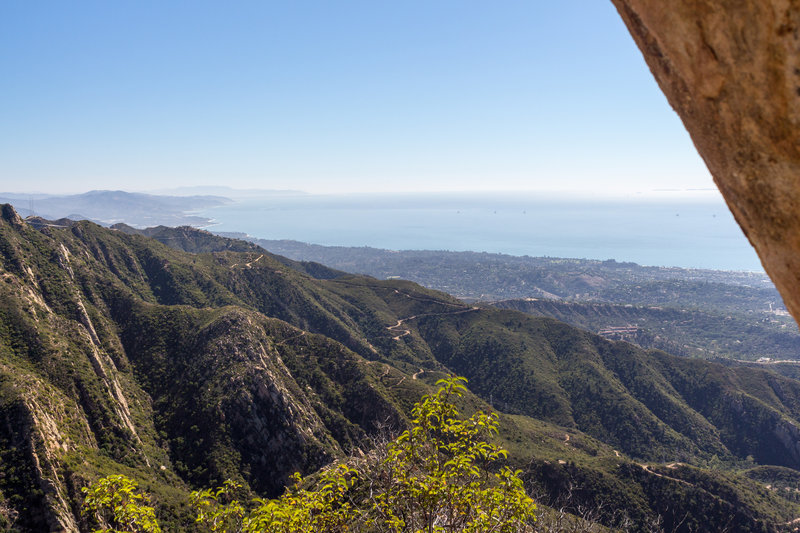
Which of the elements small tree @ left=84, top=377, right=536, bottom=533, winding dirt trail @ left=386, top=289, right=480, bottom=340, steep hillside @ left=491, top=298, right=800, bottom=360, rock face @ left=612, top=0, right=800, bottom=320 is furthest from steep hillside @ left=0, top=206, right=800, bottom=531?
steep hillside @ left=491, top=298, right=800, bottom=360

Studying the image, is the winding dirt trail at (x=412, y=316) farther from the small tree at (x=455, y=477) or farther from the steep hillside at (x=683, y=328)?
the small tree at (x=455, y=477)

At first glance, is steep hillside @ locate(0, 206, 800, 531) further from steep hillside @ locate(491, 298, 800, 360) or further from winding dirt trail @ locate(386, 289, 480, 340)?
steep hillside @ locate(491, 298, 800, 360)

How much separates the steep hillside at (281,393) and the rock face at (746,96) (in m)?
13.5

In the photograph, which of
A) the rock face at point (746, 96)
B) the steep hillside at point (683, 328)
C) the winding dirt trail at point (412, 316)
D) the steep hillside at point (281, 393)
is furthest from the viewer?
the steep hillside at point (683, 328)

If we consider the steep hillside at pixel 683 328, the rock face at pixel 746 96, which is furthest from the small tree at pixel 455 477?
the steep hillside at pixel 683 328

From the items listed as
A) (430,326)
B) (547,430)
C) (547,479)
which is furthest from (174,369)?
(430,326)

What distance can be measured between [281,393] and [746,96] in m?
48.3

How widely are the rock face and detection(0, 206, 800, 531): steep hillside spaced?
44.2 feet

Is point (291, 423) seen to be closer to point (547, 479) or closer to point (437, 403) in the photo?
point (547, 479)

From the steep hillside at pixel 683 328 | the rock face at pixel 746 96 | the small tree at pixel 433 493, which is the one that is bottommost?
the steep hillside at pixel 683 328

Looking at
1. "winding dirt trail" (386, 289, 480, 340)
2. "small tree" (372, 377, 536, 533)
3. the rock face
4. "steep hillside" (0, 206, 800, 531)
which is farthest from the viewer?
"winding dirt trail" (386, 289, 480, 340)

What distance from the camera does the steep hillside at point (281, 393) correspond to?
3322cm

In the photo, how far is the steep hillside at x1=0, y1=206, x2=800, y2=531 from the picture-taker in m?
33.2

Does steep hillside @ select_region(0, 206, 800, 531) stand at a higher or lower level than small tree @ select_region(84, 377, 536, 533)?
lower
